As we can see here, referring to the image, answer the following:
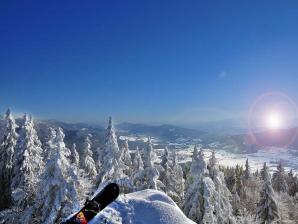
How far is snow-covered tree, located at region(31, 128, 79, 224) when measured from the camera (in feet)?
72.1

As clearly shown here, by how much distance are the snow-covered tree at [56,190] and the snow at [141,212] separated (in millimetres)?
16533

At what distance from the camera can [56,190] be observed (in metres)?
22.6

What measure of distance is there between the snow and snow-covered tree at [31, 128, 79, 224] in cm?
1653

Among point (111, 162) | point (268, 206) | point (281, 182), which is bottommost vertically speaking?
point (281, 182)

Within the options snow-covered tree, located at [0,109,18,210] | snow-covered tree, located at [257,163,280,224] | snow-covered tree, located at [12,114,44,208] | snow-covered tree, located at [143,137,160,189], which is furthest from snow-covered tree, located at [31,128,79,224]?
snow-covered tree, located at [257,163,280,224]

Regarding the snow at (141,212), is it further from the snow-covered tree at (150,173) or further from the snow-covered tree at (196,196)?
the snow-covered tree at (150,173)

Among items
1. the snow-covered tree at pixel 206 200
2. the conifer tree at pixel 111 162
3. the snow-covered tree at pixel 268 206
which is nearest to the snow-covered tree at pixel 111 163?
the conifer tree at pixel 111 162

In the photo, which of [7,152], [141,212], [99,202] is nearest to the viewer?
[99,202]

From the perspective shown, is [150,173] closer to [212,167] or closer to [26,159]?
[212,167]

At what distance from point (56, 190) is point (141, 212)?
18.0 m

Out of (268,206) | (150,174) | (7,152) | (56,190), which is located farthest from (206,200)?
(268,206)

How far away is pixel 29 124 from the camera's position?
98.9 ft

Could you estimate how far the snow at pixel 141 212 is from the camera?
5762 millimetres

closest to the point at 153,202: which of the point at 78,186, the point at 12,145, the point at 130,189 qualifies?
the point at 78,186
